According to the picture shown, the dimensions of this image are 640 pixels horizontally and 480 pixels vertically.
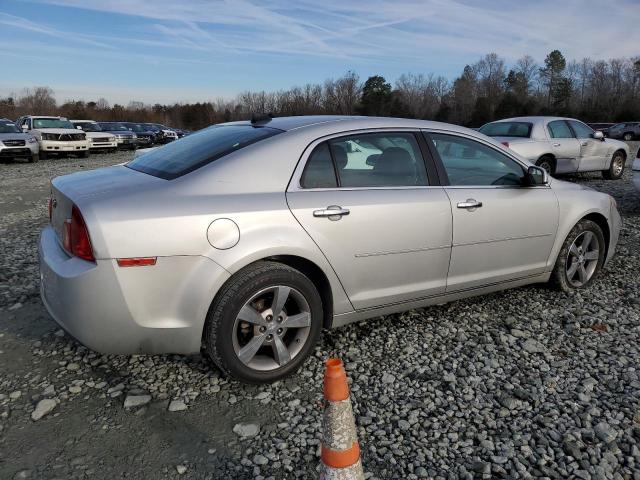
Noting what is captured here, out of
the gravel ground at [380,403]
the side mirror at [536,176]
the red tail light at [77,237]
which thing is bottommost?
the gravel ground at [380,403]

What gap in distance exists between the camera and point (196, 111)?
80.5m

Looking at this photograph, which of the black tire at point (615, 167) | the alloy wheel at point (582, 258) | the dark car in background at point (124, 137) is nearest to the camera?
the alloy wheel at point (582, 258)

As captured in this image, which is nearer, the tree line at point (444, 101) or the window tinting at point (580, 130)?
the window tinting at point (580, 130)

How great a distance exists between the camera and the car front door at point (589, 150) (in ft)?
37.2

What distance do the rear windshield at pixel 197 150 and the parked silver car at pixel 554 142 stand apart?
7.70 meters

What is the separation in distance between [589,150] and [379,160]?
9.97 metres

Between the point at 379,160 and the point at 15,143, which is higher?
the point at 379,160

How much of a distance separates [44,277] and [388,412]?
7.07ft

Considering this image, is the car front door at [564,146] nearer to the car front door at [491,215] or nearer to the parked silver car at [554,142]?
the parked silver car at [554,142]

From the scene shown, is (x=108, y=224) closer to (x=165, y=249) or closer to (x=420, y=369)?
(x=165, y=249)

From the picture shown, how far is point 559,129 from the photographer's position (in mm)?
10930

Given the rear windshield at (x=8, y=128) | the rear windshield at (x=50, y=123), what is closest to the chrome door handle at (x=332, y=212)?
the rear windshield at (x=8, y=128)

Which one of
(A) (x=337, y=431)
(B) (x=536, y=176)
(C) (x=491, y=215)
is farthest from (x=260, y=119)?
(A) (x=337, y=431)

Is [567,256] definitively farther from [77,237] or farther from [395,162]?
[77,237]
